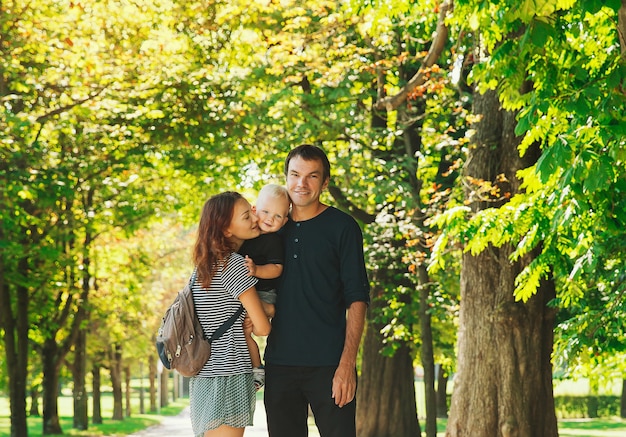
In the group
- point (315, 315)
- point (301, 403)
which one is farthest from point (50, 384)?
point (315, 315)

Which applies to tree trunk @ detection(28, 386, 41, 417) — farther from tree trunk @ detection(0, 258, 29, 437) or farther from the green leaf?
the green leaf

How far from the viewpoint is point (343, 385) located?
201 inches

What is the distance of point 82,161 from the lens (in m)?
20.4

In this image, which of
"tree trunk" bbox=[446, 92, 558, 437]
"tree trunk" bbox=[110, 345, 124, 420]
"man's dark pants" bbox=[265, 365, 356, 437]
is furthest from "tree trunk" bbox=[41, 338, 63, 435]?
"man's dark pants" bbox=[265, 365, 356, 437]

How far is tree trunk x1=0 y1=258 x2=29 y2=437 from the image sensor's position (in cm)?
2219

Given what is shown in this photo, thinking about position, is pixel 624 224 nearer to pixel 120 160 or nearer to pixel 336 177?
pixel 336 177

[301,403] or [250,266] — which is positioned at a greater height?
[250,266]

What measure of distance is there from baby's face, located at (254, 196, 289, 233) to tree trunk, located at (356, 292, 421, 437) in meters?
14.9

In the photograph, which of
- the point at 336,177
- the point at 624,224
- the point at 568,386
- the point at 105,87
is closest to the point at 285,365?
the point at 624,224

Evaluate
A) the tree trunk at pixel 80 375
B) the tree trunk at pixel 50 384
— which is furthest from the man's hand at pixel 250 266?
the tree trunk at pixel 80 375

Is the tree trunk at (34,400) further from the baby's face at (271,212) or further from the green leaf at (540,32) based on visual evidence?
the baby's face at (271,212)

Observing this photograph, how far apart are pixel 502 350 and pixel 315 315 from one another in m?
7.28

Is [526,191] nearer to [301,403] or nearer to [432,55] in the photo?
[432,55]

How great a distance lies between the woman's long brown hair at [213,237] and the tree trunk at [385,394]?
1507cm
